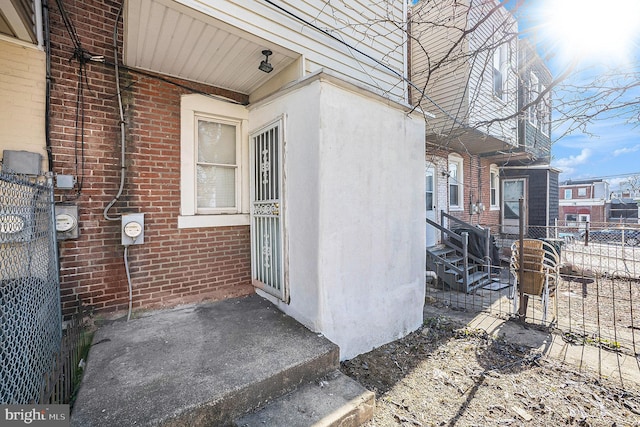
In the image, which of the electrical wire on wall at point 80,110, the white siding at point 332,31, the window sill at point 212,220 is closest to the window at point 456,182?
the white siding at point 332,31

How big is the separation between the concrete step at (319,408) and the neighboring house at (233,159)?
67cm

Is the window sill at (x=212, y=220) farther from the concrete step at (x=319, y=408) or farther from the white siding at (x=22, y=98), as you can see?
the concrete step at (x=319, y=408)

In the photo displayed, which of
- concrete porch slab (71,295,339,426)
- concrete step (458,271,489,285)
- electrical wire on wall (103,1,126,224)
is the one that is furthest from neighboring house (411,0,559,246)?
electrical wire on wall (103,1,126,224)

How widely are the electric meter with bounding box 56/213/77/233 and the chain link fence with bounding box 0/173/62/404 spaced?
0.12 meters

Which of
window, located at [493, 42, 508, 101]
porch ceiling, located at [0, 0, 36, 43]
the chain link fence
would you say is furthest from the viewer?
window, located at [493, 42, 508, 101]

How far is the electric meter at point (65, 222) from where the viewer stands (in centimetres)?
307

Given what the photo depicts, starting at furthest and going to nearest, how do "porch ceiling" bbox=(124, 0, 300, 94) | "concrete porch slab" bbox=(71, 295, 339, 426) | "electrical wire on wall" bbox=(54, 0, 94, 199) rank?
"electrical wire on wall" bbox=(54, 0, 94, 199) < "porch ceiling" bbox=(124, 0, 300, 94) < "concrete porch slab" bbox=(71, 295, 339, 426)

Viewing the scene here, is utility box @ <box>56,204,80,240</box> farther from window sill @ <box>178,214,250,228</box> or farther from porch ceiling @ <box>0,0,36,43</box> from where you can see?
porch ceiling @ <box>0,0,36,43</box>

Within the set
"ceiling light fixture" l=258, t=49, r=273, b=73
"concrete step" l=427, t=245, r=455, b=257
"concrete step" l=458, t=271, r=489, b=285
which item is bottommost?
"concrete step" l=458, t=271, r=489, b=285

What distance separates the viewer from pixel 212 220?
404 centimetres

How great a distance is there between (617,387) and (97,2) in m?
6.94

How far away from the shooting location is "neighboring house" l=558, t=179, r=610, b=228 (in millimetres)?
31453

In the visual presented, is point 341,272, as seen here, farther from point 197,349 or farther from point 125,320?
point 125,320

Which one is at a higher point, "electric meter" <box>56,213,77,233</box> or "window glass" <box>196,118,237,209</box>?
"window glass" <box>196,118,237,209</box>
